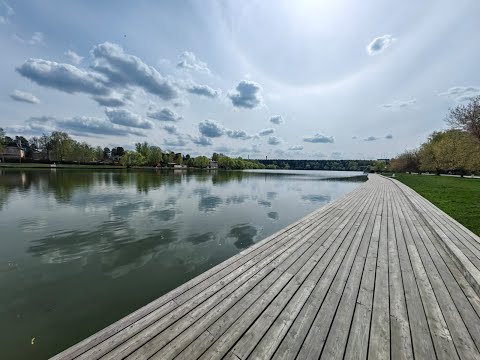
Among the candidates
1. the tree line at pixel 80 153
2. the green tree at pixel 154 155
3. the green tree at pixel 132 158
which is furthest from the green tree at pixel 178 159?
the green tree at pixel 132 158

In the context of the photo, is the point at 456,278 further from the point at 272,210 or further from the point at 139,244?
the point at 272,210

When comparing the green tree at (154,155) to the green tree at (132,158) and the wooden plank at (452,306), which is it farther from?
the wooden plank at (452,306)

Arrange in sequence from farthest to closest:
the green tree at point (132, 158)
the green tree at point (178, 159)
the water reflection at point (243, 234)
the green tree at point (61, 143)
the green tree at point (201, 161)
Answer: the green tree at point (178, 159) < the green tree at point (201, 161) < the green tree at point (132, 158) < the green tree at point (61, 143) < the water reflection at point (243, 234)

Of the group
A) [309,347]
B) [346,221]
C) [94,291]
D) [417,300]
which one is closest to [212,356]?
[309,347]

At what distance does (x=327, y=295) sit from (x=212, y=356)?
195cm

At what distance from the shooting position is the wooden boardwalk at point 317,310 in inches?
84.8

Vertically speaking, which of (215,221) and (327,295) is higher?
(327,295)

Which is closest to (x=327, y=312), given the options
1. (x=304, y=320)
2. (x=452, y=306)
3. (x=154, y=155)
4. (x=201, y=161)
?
(x=304, y=320)

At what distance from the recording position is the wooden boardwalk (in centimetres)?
215

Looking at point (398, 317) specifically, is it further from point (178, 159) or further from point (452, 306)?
point (178, 159)

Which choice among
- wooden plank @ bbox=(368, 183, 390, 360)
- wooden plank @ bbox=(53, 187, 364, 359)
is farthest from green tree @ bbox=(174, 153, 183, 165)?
wooden plank @ bbox=(368, 183, 390, 360)

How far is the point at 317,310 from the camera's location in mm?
2793

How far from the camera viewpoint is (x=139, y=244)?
23.3 ft

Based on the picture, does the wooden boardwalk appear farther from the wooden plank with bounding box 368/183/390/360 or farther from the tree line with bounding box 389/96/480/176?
the tree line with bounding box 389/96/480/176
